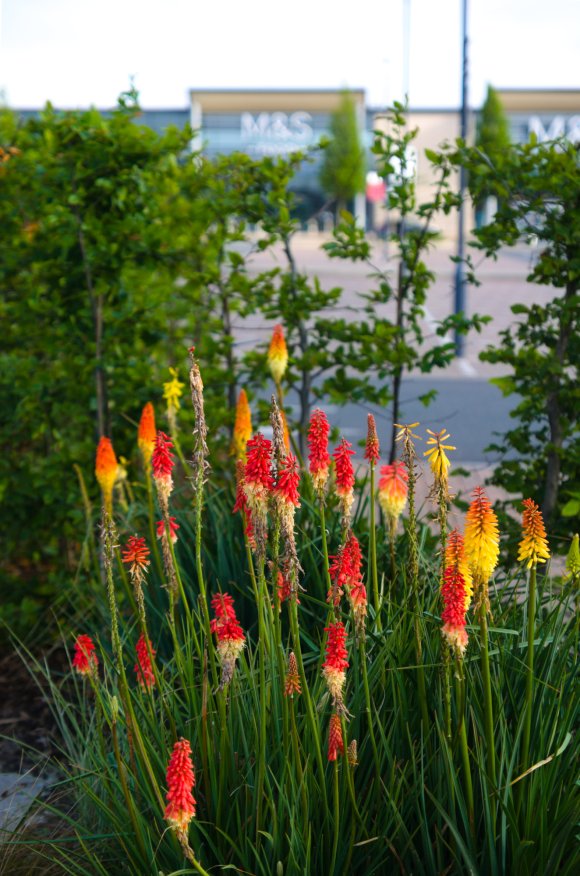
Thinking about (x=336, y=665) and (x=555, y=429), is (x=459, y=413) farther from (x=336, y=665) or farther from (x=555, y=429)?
(x=336, y=665)

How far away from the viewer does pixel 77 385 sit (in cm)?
503

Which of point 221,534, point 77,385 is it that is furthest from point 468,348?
point 221,534

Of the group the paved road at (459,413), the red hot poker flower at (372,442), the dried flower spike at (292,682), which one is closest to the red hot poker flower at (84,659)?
the dried flower spike at (292,682)

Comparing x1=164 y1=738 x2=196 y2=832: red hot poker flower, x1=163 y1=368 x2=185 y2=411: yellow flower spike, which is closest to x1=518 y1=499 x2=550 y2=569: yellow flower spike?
x1=164 y1=738 x2=196 y2=832: red hot poker flower

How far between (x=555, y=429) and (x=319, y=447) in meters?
2.41

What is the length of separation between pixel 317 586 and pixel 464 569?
3.98 feet

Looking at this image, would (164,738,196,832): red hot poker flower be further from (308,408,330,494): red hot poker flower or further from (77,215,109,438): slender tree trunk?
(77,215,109,438): slender tree trunk

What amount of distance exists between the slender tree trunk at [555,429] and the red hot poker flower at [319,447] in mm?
2266

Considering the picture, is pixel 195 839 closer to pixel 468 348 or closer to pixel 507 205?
pixel 507 205

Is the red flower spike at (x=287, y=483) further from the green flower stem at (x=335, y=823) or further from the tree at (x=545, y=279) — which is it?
the tree at (x=545, y=279)

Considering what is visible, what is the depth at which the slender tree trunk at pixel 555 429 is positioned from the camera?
435 cm

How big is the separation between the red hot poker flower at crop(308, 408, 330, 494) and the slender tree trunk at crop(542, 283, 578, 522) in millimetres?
2266

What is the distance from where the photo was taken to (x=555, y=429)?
441 cm

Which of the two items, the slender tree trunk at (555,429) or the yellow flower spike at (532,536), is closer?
the yellow flower spike at (532,536)
